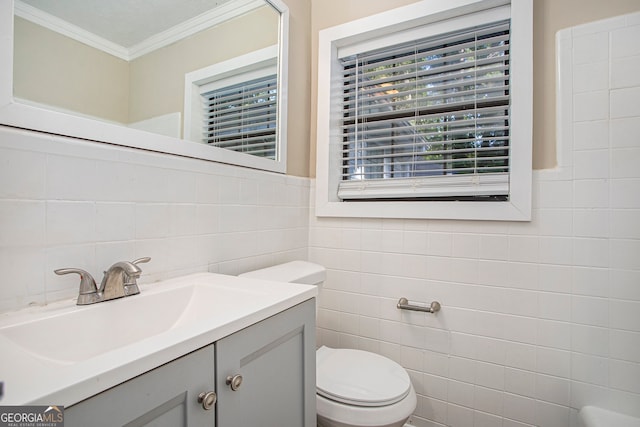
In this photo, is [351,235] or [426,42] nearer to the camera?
[426,42]

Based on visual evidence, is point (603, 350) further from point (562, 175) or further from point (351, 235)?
point (351, 235)

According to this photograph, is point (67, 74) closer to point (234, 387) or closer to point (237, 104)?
point (237, 104)

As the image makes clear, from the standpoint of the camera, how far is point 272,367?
80 centimetres

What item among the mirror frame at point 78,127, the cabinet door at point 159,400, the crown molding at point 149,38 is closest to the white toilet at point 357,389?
the mirror frame at point 78,127

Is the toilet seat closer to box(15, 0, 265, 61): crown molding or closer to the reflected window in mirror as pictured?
the reflected window in mirror

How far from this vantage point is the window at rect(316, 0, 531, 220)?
1.35m

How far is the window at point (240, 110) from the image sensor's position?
1.21m

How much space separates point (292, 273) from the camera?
1.36 meters

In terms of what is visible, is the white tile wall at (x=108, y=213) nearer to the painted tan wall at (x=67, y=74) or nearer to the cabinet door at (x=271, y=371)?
the painted tan wall at (x=67, y=74)

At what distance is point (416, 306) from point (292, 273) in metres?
0.62

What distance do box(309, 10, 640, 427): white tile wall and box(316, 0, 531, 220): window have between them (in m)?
0.13

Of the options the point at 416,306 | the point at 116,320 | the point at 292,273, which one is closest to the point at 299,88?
the point at 292,273

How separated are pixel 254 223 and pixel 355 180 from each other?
644mm

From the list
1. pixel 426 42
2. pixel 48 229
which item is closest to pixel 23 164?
pixel 48 229
